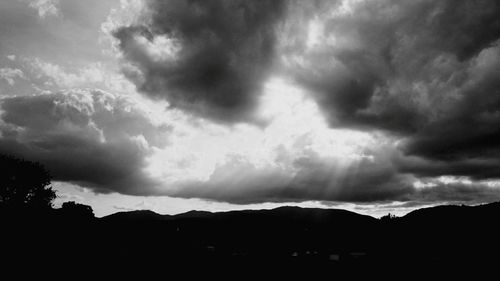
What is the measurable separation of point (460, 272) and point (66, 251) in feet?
93.4

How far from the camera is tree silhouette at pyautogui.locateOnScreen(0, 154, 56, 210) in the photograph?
5362 cm

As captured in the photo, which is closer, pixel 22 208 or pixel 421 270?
pixel 421 270

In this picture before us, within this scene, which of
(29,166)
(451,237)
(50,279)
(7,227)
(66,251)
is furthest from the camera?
(451,237)

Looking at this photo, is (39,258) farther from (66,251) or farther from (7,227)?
(7,227)

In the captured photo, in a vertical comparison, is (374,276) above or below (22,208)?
below

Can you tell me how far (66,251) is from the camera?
87.1ft

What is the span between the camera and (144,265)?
25.4 metres

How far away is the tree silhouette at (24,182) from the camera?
53625 mm

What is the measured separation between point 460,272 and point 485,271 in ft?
6.28

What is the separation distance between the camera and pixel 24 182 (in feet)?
183

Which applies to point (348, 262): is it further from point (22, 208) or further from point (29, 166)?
point (29, 166)

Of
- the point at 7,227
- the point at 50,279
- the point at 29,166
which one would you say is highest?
the point at 29,166

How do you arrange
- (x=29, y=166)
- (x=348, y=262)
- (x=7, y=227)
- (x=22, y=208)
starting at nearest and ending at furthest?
(x=348, y=262) < (x=7, y=227) < (x=22, y=208) < (x=29, y=166)

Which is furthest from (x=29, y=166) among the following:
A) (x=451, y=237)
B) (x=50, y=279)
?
(x=451, y=237)
